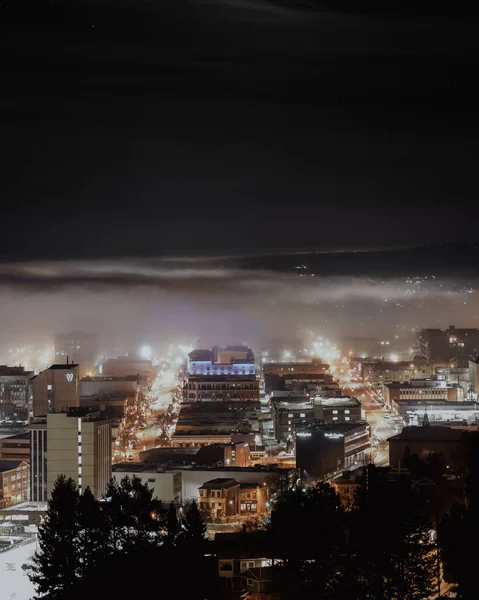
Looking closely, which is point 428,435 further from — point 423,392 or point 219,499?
point 423,392

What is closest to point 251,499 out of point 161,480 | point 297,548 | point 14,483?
point 161,480

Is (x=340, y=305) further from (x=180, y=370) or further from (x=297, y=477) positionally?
(x=297, y=477)

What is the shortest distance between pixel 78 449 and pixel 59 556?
618cm

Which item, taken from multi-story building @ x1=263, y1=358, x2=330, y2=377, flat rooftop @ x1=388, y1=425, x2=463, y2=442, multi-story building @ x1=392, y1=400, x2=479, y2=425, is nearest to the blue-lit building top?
multi-story building @ x1=263, y1=358, x2=330, y2=377

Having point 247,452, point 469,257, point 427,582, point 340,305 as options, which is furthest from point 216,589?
point 340,305

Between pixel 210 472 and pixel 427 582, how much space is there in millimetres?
7819

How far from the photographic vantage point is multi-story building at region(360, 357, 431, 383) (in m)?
26.5

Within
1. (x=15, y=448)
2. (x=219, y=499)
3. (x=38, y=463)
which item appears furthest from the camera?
(x=15, y=448)

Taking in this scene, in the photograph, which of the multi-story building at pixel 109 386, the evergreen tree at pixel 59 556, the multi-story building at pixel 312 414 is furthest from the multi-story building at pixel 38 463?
the multi-story building at pixel 109 386

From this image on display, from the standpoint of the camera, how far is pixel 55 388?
56.5 ft

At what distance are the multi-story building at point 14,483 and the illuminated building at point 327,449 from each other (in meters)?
4.23

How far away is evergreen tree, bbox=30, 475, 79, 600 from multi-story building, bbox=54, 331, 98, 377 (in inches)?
933

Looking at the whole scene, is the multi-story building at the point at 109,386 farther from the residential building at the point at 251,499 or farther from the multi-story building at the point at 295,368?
the residential building at the point at 251,499

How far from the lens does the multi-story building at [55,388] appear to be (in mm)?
17156
